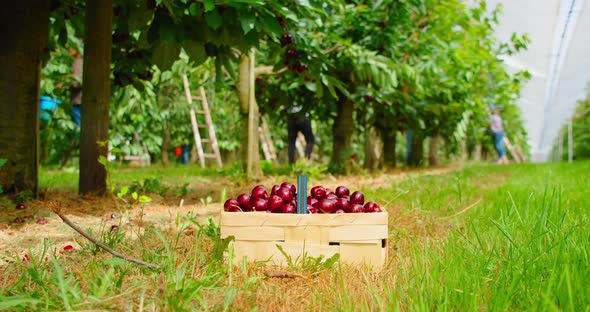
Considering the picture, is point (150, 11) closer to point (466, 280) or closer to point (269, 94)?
point (466, 280)

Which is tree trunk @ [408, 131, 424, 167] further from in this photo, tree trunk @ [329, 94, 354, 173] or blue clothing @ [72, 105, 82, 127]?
blue clothing @ [72, 105, 82, 127]

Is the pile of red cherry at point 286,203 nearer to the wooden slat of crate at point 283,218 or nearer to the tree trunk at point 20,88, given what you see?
the wooden slat of crate at point 283,218

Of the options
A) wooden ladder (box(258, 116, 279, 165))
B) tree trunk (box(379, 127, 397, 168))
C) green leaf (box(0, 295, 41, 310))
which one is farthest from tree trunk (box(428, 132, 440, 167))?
green leaf (box(0, 295, 41, 310))

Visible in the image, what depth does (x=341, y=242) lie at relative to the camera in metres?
1.67

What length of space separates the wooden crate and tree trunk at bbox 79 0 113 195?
1931 mm

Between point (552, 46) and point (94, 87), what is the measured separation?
34.6 ft

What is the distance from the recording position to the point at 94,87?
3256 mm

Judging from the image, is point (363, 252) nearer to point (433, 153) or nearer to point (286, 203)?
point (286, 203)

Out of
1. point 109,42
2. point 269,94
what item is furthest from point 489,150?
point 109,42

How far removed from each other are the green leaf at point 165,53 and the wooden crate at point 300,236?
126 centimetres

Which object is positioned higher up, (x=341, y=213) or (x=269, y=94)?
(x=269, y=94)

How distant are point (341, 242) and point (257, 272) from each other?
0.31 metres

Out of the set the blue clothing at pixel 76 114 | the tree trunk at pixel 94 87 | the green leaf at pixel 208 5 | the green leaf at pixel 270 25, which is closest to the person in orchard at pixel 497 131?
the blue clothing at pixel 76 114

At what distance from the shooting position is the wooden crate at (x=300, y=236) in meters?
1.65
